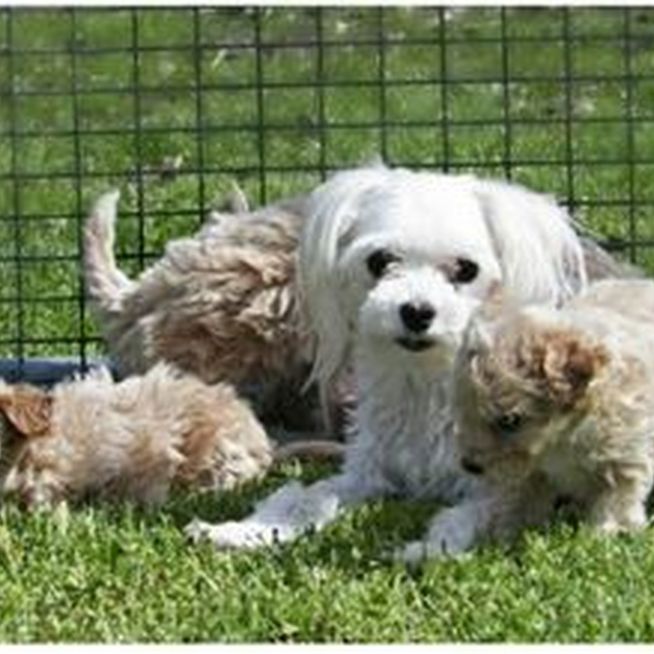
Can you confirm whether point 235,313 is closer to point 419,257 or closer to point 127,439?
point 127,439

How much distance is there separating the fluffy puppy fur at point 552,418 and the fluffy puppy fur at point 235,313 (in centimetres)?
134

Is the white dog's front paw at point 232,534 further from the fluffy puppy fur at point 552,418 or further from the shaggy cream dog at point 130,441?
the shaggy cream dog at point 130,441

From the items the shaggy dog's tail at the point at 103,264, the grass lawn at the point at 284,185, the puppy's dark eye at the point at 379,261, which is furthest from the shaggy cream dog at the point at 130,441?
the puppy's dark eye at the point at 379,261

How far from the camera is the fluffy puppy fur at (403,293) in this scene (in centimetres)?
705

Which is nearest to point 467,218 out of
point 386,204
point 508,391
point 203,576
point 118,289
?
point 386,204

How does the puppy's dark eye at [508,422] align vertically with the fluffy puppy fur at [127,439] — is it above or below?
above

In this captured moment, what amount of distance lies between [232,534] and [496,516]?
0.62 metres

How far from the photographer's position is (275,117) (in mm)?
12734

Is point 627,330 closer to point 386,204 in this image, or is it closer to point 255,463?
point 386,204

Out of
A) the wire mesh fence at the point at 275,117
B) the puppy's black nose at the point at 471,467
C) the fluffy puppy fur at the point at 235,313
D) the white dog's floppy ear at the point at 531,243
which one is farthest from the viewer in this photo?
the wire mesh fence at the point at 275,117

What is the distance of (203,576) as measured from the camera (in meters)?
6.72

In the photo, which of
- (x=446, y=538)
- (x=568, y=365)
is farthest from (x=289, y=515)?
(x=568, y=365)

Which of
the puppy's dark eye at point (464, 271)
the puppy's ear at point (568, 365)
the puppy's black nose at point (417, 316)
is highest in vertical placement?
the puppy's dark eye at point (464, 271)

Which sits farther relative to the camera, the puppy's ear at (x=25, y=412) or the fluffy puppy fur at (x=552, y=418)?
the puppy's ear at (x=25, y=412)
